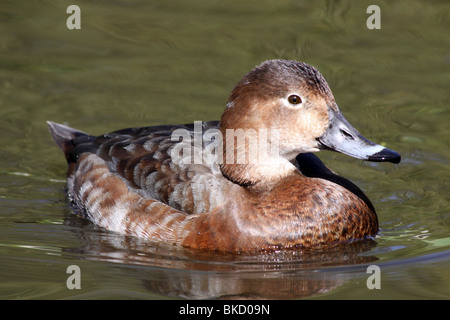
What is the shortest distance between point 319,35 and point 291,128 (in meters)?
4.80

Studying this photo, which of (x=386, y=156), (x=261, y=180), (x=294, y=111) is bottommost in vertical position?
(x=261, y=180)

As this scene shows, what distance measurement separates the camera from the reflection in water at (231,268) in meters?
5.47

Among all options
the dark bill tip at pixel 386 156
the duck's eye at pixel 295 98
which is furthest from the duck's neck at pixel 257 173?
the dark bill tip at pixel 386 156

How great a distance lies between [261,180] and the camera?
6.36 metres

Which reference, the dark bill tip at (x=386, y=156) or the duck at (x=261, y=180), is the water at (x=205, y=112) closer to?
the duck at (x=261, y=180)

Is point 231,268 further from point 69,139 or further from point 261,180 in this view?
point 69,139

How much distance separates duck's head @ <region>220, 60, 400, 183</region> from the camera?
6078mm

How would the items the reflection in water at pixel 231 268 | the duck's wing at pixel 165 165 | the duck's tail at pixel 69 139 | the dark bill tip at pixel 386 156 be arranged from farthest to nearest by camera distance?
the duck's tail at pixel 69 139
the duck's wing at pixel 165 165
the dark bill tip at pixel 386 156
the reflection in water at pixel 231 268

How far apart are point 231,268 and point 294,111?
1353 millimetres

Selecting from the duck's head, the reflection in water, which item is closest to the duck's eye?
the duck's head

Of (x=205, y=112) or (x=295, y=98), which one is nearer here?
(x=295, y=98)

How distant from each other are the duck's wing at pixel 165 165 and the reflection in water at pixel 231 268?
44 centimetres

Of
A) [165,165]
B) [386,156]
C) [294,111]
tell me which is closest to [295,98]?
[294,111]

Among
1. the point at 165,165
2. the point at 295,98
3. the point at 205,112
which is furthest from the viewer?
the point at 205,112
